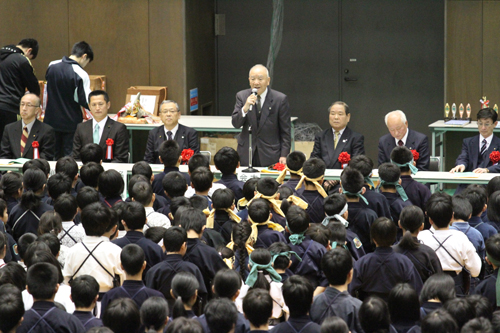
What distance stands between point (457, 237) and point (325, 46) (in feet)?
21.9

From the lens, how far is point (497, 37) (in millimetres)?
8680

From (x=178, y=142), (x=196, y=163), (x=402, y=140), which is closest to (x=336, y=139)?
(x=402, y=140)

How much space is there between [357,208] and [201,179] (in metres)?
1.06

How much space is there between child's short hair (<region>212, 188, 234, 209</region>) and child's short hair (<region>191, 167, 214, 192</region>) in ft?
1.35

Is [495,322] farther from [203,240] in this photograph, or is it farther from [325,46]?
[325,46]

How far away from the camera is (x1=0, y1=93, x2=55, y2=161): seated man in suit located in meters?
7.05

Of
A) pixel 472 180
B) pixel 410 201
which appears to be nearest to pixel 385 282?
pixel 410 201

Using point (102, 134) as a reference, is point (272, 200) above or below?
below

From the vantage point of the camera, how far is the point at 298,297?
3188mm

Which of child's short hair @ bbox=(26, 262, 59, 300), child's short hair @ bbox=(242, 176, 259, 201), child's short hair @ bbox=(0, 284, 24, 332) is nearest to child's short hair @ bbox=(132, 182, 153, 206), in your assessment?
child's short hair @ bbox=(242, 176, 259, 201)

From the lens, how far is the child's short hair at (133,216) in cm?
415

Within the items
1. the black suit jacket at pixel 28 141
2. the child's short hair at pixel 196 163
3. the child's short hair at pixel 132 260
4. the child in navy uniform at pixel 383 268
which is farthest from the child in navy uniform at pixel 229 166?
the black suit jacket at pixel 28 141

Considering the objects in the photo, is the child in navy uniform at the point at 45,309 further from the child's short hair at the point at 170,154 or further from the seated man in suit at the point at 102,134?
the seated man in suit at the point at 102,134

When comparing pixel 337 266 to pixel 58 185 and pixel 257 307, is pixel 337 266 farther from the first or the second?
pixel 58 185
